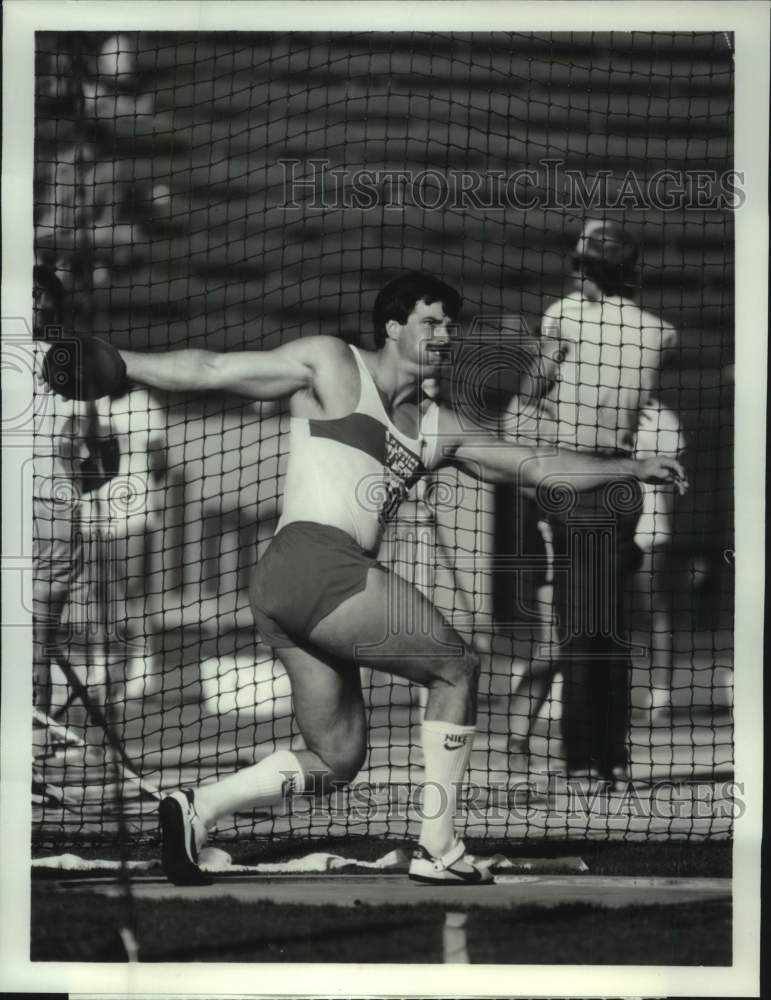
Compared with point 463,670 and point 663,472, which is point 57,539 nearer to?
point 463,670

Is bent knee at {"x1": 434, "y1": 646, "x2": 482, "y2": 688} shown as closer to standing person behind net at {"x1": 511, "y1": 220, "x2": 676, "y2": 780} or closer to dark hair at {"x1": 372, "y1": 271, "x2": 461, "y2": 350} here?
standing person behind net at {"x1": 511, "y1": 220, "x2": 676, "y2": 780}

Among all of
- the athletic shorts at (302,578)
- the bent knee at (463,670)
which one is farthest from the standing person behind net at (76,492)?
the bent knee at (463,670)

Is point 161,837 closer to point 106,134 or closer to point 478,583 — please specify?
point 478,583

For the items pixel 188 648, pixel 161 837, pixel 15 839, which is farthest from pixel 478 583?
pixel 15 839

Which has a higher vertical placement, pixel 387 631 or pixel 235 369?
pixel 235 369

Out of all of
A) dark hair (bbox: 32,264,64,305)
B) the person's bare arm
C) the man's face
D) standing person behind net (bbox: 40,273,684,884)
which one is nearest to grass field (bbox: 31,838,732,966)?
standing person behind net (bbox: 40,273,684,884)

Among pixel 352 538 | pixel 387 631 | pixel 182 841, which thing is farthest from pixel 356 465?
pixel 182 841

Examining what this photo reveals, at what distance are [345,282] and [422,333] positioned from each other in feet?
0.78

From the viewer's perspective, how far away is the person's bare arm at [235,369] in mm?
3906

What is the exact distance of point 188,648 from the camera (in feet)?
13.2

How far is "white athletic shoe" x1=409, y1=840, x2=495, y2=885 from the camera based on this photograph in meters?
3.94

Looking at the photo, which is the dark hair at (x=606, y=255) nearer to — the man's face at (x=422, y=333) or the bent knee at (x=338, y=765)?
the man's face at (x=422, y=333)

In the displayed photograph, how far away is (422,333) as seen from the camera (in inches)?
156

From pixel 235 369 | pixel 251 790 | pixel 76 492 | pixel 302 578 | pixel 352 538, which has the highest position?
pixel 235 369
